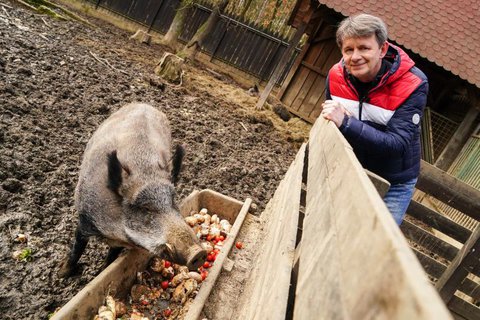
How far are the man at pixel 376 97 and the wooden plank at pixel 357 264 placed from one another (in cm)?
74

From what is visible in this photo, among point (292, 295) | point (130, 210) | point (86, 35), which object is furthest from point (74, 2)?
point (292, 295)

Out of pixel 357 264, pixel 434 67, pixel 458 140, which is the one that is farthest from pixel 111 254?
pixel 434 67

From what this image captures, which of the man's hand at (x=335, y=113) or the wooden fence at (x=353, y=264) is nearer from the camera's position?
the wooden fence at (x=353, y=264)

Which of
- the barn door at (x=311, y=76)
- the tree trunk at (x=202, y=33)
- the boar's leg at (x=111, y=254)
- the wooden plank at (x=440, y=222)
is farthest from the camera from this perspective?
the tree trunk at (x=202, y=33)

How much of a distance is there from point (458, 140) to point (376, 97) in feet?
23.5

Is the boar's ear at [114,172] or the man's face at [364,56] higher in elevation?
the man's face at [364,56]

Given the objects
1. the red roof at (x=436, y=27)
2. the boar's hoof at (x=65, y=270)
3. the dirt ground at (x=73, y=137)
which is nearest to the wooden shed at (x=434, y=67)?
the red roof at (x=436, y=27)

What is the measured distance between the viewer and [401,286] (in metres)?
0.54

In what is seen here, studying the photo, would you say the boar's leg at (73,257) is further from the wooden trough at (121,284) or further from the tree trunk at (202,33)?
the tree trunk at (202,33)

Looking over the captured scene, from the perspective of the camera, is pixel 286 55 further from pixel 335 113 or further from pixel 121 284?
pixel 121 284

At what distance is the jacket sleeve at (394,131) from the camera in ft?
6.61

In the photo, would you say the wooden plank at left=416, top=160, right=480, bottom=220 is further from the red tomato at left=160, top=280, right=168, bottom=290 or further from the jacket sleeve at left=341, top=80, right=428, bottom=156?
the red tomato at left=160, top=280, right=168, bottom=290

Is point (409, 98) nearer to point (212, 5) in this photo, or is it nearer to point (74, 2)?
point (212, 5)

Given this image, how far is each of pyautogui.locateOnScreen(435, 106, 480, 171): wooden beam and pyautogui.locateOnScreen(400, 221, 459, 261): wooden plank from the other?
4.94 m
